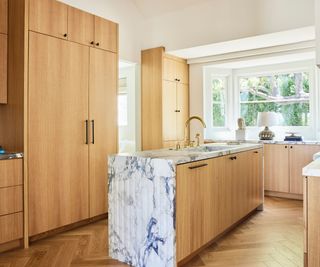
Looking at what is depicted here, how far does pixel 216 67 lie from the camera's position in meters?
5.48

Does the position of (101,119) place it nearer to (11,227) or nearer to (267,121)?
(11,227)

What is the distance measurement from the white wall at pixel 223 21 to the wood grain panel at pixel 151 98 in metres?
0.23

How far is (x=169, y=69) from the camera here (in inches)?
192

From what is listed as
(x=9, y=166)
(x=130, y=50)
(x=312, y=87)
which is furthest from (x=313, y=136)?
(x=9, y=166)

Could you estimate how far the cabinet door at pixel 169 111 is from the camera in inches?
188

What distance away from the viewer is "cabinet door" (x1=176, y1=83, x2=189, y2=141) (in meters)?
5.13

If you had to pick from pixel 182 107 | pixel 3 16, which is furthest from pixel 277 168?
pixel 3 16

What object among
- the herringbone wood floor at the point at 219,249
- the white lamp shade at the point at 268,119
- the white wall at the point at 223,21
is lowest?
the herringbone wood floor at the point at 219,249

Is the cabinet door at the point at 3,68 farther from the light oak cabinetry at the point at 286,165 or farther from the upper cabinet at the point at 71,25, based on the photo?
the light oak cabinetry at the point at 286,165

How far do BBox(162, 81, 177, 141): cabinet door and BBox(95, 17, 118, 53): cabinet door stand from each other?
53.0 inches

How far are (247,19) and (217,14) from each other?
0.45 m

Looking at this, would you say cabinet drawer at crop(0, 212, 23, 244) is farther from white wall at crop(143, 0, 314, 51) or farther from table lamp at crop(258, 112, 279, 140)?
table lamp at crop(258, 112, 279, 140)

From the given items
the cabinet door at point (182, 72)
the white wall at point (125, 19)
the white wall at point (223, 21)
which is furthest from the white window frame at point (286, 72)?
the white wall at point (125, 19)

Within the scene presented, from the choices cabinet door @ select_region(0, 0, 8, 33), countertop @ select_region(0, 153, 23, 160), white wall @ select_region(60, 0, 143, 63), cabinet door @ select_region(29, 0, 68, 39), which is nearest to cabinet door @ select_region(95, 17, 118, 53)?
cabinet door @ select_region(29, 0, 68, 39)
